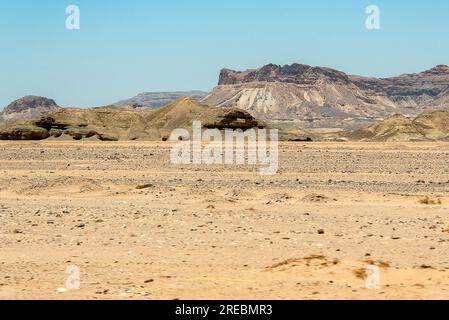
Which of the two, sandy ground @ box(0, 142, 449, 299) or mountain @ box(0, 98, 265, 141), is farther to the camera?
mountain @ box(0, 98, 265, 141)

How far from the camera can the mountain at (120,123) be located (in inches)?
2730

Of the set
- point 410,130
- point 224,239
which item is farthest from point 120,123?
point 224,239

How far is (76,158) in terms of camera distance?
1624 inches

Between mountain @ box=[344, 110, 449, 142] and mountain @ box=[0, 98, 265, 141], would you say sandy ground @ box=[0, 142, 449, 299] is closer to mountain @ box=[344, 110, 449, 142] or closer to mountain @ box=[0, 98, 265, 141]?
mountain @ box=[0, 98, 265, 141]

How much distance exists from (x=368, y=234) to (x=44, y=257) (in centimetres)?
605

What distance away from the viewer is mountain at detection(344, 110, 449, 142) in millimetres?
86000

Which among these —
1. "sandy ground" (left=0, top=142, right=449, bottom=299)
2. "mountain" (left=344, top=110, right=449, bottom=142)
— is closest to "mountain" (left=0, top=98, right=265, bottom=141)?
"mountain" (left=344, top=110, right=449, bottom=142)

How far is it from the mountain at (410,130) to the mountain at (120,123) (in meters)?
18.6

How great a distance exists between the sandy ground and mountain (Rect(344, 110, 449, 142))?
61625 millimetres

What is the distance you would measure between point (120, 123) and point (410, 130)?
36.2 metres

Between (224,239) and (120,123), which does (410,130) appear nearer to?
(120,123)

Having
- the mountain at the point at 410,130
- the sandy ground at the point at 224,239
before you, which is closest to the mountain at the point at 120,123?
the mountain at the point at 410,130

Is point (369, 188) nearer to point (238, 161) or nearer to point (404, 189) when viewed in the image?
point (404, 189)

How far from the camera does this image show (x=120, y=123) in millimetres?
77438
